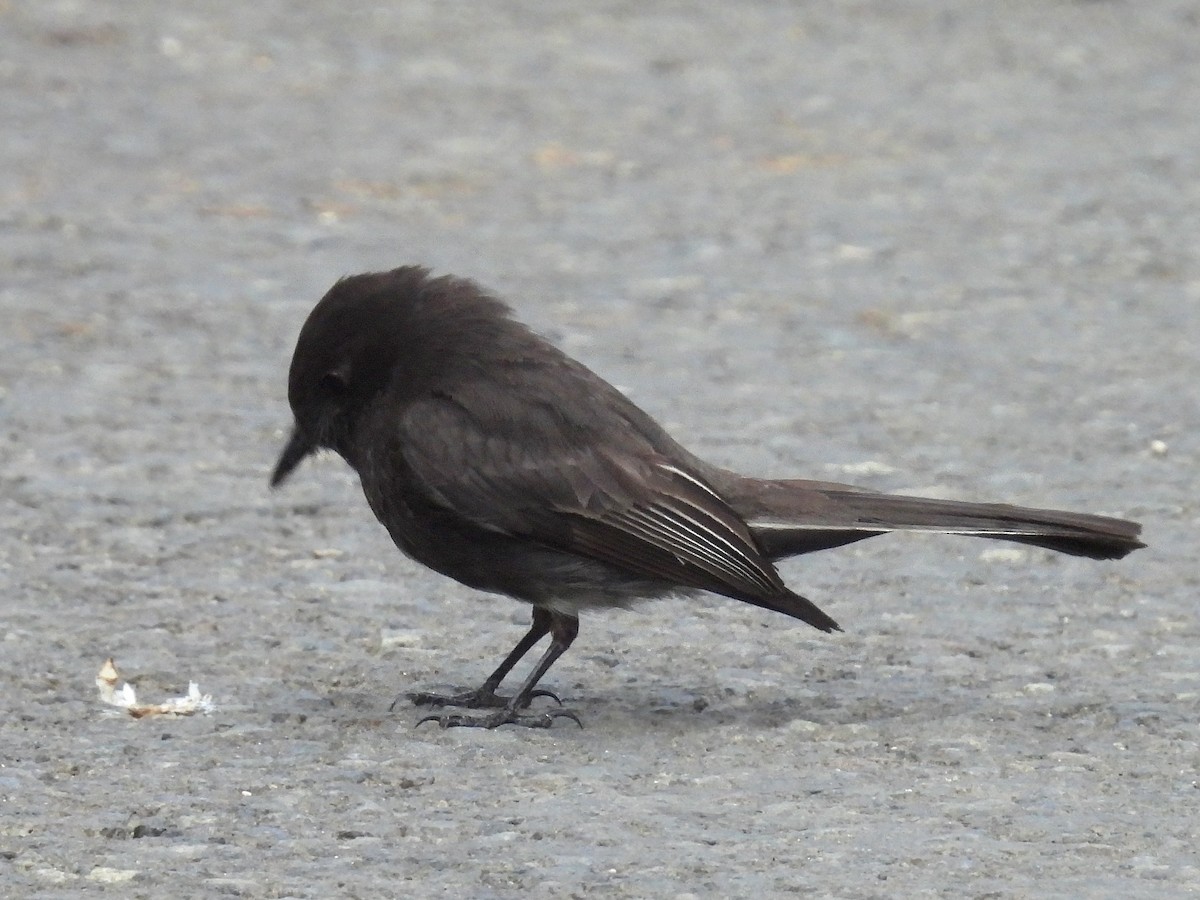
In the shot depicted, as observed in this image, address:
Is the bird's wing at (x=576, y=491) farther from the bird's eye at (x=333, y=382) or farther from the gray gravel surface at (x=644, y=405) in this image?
the gray gravel surface at (x=644, y=405)

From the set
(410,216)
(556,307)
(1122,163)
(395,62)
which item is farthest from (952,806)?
(395,62)

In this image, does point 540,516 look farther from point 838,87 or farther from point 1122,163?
point 838,87

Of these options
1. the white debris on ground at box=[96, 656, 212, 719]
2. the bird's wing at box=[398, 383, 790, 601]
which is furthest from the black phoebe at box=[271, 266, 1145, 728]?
the white debris on ground at box=[96, 656, 212, 719]

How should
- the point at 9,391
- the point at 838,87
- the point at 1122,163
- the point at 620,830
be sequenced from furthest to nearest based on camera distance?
the point at 838,87 < the point at 1122,163 < the point at 9,391 < the point at 620,830

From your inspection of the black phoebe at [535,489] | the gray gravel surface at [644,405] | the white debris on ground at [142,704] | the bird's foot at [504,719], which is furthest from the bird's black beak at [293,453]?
the bird's foot at [504,719]

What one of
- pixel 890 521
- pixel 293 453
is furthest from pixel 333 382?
pixel 890 521

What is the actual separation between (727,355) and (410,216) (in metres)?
2.26

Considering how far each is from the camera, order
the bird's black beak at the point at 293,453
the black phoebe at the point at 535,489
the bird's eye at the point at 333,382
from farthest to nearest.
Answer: the bird's black beak at the point at 293,453 < the bird's eye at the point at 333,382 < the black phoebe at the point at 535,489

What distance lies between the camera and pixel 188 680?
5.87 meters

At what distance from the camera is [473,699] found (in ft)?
18.9

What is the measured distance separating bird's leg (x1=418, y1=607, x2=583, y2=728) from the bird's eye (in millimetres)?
757

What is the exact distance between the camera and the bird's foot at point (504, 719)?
555cm

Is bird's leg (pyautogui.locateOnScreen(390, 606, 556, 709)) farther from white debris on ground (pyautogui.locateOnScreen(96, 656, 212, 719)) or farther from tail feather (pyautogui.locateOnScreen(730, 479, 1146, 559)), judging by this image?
→ tail feather (pyautogui.locateOnScreen(730, 479, 1146, 559))

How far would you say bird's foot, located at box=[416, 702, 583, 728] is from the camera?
5.55 metres
